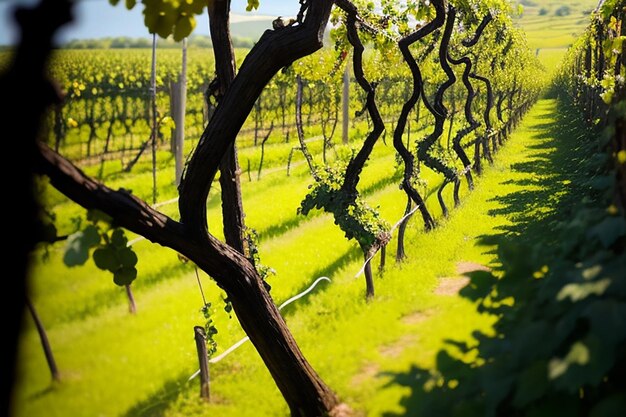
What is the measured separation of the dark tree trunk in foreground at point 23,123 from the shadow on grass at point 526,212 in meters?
1.49

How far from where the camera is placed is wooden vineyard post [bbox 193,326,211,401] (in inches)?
189

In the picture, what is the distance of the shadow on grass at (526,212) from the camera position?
1773 mm

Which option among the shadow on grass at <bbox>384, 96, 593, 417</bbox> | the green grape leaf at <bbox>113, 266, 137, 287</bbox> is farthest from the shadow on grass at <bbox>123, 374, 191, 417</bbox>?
the green grape leaf at <bbox>113, 266, 137, 287</bbox>

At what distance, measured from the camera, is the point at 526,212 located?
943 centimetres

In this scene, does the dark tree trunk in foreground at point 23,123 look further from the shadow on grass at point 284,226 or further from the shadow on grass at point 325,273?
the shadow on grass at point 284,226

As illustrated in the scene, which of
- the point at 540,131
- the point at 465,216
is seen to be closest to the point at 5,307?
the point at 465,216

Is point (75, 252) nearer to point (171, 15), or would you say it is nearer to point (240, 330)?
point (171, 15)

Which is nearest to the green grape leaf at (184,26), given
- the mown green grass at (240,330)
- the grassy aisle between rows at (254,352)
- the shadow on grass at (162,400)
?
the mown green grass at (240,330)

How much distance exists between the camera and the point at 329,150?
2016 centimetres

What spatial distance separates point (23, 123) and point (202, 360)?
2994 mm

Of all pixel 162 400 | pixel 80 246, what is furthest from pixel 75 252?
pixel 162 400

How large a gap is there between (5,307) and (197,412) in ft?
9.55

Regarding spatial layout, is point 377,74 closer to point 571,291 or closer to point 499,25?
point 499,25

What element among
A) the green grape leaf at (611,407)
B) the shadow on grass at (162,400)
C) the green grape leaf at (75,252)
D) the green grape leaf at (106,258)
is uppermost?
the green grape leaf at (611,407)
